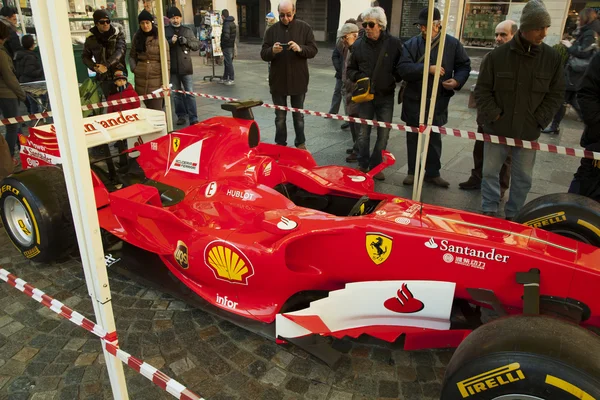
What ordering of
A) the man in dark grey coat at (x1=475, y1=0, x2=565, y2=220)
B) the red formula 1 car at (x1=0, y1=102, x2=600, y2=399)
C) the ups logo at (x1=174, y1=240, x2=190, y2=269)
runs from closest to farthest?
the red formula 1 car at (x1=0, y1=102, x2=600, y2=399), the ups logo at (x1=174, y1=240, x2=190, y2=269), the man in dark grey coat at (x1=475, y1=0, x2=565, y2=220)

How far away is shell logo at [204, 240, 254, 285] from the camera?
301cm

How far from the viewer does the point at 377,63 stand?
18.0 ft

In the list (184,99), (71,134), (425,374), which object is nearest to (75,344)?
(71,134)

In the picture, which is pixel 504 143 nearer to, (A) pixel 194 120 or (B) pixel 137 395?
(B) pixel 137 395

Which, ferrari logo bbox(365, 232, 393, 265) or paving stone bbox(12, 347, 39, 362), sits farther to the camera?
paving stone bbox(12, 347, 39, 362)

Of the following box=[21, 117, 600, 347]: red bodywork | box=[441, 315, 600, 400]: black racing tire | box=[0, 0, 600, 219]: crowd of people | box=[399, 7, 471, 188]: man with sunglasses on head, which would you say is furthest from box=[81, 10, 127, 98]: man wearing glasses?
box=[441, 315, 600, 400]: black racing tire

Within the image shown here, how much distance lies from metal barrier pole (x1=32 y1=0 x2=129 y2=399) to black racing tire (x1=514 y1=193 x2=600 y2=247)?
112 inches

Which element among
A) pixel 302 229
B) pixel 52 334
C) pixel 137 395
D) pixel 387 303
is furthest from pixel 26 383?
pixel 387 303

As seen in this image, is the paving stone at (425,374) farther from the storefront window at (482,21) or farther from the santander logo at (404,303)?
the storefront window at (482,21)

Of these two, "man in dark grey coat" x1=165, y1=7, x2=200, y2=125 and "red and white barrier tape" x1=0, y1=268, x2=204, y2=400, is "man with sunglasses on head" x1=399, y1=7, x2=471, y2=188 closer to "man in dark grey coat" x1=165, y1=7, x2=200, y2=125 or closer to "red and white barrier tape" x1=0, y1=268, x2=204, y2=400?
"red and white barrier tape" x1=0, y1=268, x2=204, y2=400

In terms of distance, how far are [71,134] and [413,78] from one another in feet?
14.1

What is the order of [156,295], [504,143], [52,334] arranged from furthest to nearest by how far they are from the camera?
[504,143] < [156,295] < [52,334]

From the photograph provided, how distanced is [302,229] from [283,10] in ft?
14.1

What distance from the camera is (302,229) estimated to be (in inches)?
115
